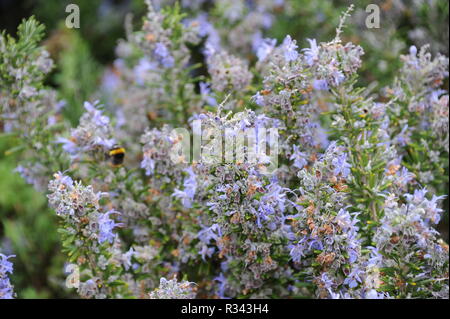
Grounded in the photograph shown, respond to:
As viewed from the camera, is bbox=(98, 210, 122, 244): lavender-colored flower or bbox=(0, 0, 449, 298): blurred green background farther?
bbox=(0, 0, 449, 298): blurred green background

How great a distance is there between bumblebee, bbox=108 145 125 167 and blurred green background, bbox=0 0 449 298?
1.96 feet

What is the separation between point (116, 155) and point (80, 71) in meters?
1.08

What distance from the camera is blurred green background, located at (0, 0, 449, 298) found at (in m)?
2.20

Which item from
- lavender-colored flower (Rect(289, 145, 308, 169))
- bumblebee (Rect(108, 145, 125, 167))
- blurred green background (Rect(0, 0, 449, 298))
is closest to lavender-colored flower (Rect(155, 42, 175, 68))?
bumblebee (Rect(108, 145, 125, 167))

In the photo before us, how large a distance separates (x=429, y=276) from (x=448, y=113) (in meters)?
0.56

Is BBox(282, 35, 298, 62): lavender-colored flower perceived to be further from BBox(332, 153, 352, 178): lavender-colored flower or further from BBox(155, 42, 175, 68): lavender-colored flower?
BBox(155, 42, 175, 68): lavender-colored flower

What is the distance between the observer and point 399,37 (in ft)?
Answer: 7.76

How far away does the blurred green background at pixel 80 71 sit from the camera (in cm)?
220

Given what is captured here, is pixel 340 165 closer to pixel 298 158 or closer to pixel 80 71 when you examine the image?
pixel 298 158

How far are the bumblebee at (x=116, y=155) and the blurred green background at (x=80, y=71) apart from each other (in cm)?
60

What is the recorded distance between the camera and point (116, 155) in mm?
1627

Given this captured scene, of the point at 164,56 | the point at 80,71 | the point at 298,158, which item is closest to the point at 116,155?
the point at 164,56

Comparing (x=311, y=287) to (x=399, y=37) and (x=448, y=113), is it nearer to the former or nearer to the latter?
(x=448, y=113)
